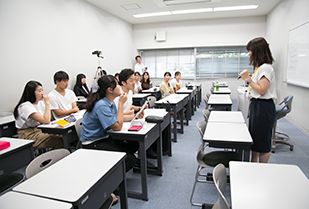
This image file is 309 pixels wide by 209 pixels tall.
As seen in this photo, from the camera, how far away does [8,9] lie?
3801mm

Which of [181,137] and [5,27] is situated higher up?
[5,27]

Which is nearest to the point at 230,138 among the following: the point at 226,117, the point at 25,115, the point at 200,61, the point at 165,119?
the point at 226,117

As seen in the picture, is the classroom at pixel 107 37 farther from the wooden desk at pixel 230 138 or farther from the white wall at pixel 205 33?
the wooden desk at pixel 230 138

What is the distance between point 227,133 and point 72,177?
1.45 m

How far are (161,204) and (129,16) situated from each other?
23.8 feet

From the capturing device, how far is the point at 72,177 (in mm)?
1236

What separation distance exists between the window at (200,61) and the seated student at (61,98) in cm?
648

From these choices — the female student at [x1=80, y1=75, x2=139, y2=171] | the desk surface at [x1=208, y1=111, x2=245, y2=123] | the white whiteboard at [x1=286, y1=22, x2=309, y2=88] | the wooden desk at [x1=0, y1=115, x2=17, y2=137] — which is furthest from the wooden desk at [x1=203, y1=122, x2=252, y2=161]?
the white whiteboard at [x1=286, y1=22, x2=309, y2=88]

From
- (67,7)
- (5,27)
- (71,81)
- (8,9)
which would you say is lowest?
(71,81)

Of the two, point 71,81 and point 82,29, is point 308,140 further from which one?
point 82,29

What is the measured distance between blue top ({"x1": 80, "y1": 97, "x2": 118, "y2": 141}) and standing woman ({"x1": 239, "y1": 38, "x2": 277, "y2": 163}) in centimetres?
146

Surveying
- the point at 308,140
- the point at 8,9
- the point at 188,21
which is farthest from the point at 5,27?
the point at 188,21

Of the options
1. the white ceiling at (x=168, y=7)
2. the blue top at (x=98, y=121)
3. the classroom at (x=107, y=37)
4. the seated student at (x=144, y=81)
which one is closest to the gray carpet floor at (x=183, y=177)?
the classroom at (x=107, y=37)

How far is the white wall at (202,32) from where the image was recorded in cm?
809
